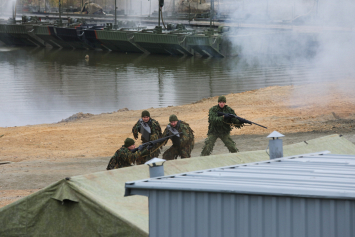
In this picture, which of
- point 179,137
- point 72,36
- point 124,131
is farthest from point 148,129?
point 72,36

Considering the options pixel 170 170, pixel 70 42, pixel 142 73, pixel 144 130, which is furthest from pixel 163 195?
pixel 70 42

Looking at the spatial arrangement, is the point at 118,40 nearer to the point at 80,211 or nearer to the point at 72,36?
the point at 72,36

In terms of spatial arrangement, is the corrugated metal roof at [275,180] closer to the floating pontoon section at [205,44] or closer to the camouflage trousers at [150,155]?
the camouflage trousers at [150,155]

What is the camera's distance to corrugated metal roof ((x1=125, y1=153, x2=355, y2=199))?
351 cm

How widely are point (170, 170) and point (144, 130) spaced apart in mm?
1872

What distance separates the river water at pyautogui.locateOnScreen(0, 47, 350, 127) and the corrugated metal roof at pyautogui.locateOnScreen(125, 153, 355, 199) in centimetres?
1322

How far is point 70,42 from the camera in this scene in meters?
45.1

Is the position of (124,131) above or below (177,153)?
below

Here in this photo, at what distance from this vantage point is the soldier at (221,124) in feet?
27.4

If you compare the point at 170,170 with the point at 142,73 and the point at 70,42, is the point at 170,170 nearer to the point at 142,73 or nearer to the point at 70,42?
the point at 142,73

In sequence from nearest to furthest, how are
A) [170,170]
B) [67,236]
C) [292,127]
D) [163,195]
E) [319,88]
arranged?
[163,195], [67,236], [170,170], [292,127], [319,88]

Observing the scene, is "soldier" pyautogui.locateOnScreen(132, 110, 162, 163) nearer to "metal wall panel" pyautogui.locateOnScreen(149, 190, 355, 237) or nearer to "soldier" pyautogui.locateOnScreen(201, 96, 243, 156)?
"soldier" pyautogui.locateOnScreen(201, 96, 243, 156)

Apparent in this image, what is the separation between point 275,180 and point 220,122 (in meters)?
4.41

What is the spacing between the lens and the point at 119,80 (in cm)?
2630
